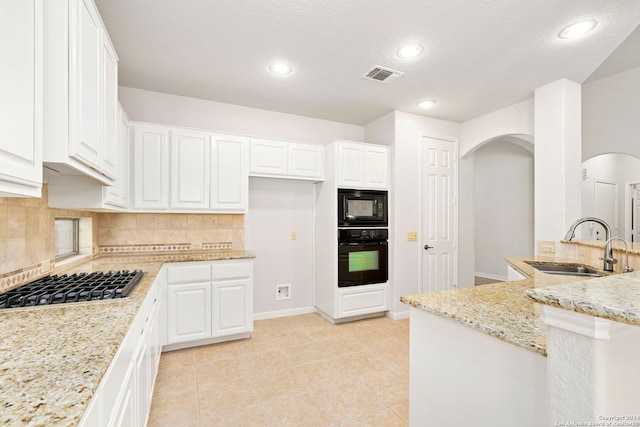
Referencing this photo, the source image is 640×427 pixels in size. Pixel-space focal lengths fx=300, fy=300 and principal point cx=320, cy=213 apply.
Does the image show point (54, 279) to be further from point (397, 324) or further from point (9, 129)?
point (397, 324)

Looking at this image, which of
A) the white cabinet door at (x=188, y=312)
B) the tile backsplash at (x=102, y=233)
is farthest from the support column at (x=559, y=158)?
the white cabinet door at (x=188, y=312)

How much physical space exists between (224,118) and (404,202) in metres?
2.42

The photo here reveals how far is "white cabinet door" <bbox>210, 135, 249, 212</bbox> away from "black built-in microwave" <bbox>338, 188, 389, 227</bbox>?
112 centimetres

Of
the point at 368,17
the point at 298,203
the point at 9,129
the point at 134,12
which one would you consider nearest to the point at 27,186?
the point at 9,129

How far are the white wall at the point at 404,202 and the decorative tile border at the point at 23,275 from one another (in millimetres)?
3256

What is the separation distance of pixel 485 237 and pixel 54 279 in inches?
267

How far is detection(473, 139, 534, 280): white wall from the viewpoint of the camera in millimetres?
5680

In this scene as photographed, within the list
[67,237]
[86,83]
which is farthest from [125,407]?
[67,237]

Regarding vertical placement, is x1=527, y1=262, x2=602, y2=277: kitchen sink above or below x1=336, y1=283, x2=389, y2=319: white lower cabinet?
above

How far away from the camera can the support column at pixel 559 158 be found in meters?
2.91

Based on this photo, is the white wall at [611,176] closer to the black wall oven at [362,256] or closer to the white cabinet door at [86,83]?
the black wall oven at [362,256]

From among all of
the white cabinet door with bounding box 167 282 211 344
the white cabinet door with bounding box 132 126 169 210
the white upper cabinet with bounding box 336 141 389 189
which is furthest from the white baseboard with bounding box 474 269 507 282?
the white cabinet door with bounding box 132 126 169 210

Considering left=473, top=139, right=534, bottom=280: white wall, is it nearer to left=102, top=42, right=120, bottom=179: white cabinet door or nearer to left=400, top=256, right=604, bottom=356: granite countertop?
left=400, top=256, right=604, bottom=356: granite countertop

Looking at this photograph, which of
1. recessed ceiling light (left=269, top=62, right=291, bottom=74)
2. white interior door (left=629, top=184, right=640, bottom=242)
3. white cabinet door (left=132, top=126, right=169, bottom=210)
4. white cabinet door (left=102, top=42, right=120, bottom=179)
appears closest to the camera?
white cabinet door (left=102, top=42, right=120, bottom=179)
